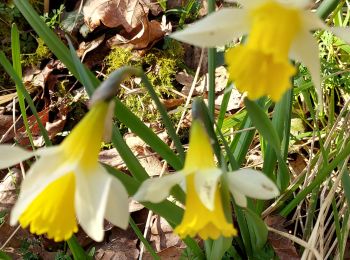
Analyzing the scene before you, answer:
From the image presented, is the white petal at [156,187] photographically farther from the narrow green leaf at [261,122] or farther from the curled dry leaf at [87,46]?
the curled dry leaf at [87,46]

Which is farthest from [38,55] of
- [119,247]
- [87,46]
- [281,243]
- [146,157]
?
[281,243]

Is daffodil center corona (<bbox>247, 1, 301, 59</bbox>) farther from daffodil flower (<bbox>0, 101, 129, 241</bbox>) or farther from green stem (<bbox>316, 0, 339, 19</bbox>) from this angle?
green stem (<bbox>316, 0, 339, 19</bbox>)

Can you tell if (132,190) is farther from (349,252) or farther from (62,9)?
(62,9)

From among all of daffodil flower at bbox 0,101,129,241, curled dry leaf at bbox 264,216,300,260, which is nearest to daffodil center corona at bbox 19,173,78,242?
daffodil flower at bbox 0,101,129,241

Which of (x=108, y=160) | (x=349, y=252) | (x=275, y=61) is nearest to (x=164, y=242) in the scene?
(x=108, y=160)

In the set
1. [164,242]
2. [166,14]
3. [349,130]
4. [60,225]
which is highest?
[60,225]

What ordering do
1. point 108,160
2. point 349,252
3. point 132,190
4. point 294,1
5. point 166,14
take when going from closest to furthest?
point 294,1 → point 132,190 → point 349,252 → point 108,160 → point 166,14

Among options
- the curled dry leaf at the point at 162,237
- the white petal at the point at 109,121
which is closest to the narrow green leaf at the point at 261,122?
the white petal at the point at 109,121
